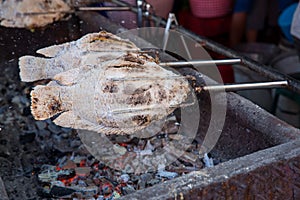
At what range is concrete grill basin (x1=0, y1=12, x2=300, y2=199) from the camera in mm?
1635

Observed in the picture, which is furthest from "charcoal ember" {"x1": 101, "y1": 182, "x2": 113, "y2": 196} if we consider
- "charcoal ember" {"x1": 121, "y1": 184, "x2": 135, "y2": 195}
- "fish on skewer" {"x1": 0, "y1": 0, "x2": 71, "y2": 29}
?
"fish on skewer" {"x1": 0, "y1": 0, "x2": 71, "y2": 29}

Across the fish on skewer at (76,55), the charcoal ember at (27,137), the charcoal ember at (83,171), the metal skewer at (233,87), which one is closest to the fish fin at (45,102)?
the fish on skewer at (76,55)

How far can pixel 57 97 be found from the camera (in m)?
2.21

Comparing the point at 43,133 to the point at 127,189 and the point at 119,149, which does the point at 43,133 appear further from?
the point at 127,189

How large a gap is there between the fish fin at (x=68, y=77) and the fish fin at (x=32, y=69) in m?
0.23

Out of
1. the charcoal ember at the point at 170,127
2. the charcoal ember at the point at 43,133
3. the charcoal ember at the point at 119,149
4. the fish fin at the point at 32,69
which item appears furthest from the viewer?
the charcoal ember at the point at 43,133

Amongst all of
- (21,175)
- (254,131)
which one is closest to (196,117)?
(254,131)

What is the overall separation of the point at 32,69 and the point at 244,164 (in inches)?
51.2

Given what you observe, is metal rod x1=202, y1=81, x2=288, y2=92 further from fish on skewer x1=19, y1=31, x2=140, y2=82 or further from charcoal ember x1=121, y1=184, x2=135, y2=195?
charcoal ember x1=121, y1=184, x2=135, y2=195

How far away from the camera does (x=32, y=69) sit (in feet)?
8.25

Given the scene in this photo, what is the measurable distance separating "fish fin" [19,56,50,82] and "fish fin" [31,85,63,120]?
1.08 ft

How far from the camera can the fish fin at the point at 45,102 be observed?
2.17m

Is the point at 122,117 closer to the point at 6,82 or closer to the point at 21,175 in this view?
the point at 21,175

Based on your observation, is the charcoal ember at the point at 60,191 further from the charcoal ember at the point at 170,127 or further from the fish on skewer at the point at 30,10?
the fish on skewer at the point at 30,10
